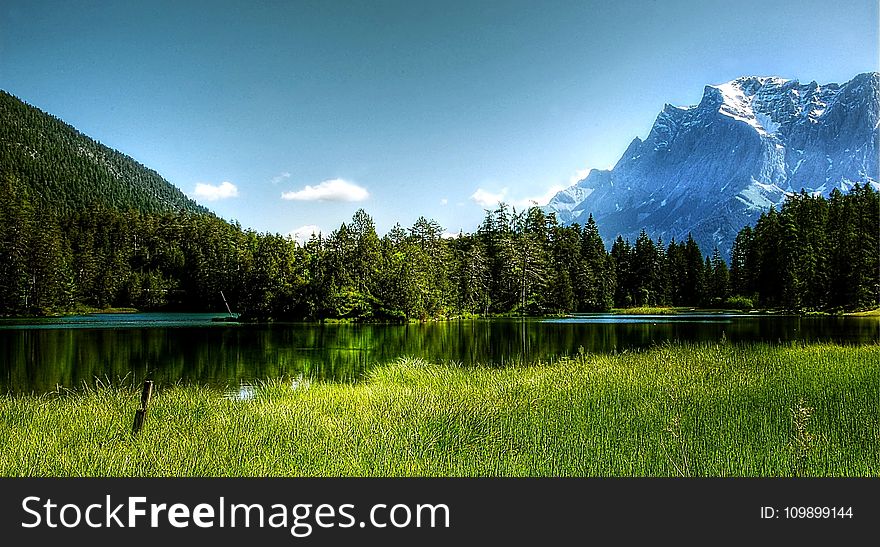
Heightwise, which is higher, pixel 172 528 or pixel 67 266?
pixel 67 266

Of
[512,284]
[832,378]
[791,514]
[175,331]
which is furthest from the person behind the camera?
[512,284]

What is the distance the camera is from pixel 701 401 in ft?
24.7

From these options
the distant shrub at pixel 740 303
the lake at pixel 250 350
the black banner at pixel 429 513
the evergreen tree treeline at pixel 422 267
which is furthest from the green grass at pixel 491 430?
the distant shrub at pixel 740 303

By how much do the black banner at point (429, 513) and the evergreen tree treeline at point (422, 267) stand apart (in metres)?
32.6

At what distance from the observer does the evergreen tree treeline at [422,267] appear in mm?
36812

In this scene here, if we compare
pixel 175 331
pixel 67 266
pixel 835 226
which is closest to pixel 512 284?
pixel 835 226

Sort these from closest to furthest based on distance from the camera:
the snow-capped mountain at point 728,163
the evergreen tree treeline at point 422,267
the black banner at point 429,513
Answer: the black banner at point 429,513 < the evergreen tree treeline at point 422,267 < the snow-capped mountain at point 728,163

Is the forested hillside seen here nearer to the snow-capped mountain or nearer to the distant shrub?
the distant shrub

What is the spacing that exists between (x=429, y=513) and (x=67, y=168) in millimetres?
87816

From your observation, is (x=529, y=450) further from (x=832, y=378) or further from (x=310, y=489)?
(x=832, y=378)

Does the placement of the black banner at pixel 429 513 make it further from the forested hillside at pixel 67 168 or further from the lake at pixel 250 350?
the forested hillside at pixel 67 168

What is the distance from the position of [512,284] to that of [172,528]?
40.3m

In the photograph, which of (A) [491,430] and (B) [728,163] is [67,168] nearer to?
(A) [491,430]

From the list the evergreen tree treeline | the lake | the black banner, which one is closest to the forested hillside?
the evergreen tree treeline
